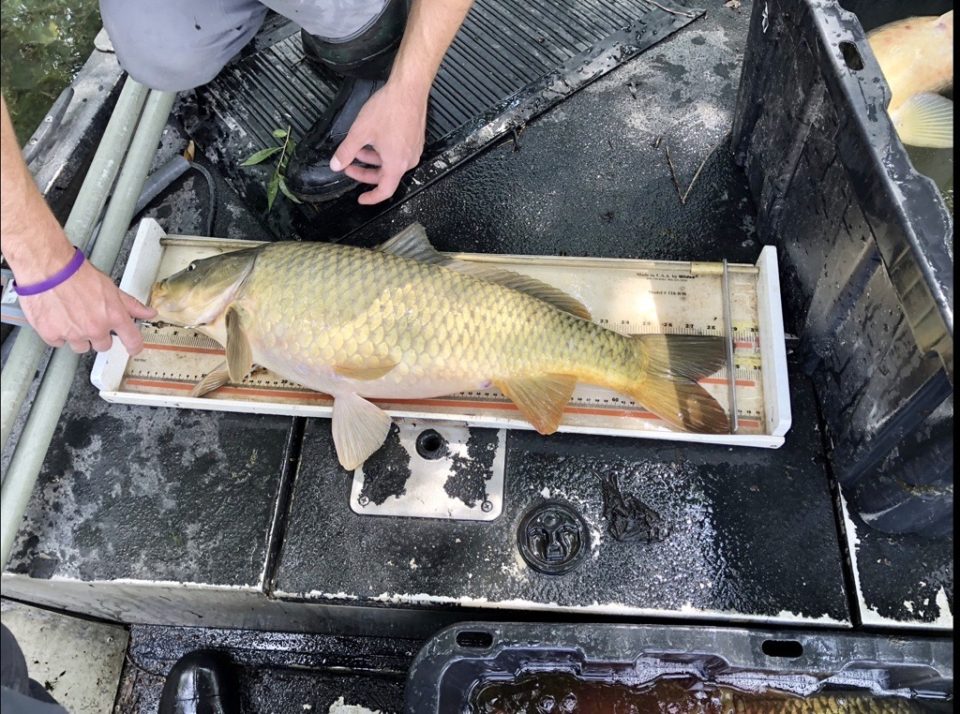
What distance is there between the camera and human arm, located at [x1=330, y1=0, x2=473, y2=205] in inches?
74.3

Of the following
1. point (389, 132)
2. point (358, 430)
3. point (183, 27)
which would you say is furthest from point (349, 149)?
point (358, 430)

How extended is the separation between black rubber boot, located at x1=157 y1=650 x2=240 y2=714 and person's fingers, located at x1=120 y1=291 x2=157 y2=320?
1000 millimetres

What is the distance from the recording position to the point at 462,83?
2.55 metres

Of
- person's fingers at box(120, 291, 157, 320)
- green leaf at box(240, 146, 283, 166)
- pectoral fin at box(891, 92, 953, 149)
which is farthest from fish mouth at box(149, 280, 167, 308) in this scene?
pectoral fin at box(891, 92, 953, 149)

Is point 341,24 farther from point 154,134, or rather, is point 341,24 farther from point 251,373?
point 251,373

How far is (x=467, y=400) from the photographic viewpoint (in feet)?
6.37

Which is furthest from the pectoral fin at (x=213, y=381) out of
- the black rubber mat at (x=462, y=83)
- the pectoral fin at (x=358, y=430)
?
the black rubber mat at (x=462, y=83)

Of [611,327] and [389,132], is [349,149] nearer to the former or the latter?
[389,132]

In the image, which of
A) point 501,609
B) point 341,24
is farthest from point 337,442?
point 341,24

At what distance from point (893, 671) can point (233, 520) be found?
1612mm

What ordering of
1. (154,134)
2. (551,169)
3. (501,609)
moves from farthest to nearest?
(551,169) → (154,134) → (501,609)

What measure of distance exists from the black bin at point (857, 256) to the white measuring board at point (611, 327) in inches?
5.5

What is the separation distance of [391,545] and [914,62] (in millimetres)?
2217

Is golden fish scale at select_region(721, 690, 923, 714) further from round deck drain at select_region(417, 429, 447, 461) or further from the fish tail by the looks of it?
round deck drain at select_region(417, 429, 447, 461)
